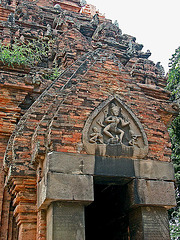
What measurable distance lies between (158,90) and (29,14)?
5982mm

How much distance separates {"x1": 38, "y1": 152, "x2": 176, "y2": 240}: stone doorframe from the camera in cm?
502

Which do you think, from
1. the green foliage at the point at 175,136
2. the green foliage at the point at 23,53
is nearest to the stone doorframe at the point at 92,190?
the green foliage at the point at 23,53

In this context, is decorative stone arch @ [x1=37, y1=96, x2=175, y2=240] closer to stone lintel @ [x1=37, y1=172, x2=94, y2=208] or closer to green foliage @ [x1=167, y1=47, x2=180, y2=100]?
stone lintel @ [x1=37, y1=172, x2=94, y2=208]

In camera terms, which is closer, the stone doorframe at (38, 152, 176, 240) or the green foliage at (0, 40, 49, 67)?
the stone doorframe at (38, 152, 176, 240)

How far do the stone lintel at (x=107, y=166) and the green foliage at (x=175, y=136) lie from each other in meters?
4.45

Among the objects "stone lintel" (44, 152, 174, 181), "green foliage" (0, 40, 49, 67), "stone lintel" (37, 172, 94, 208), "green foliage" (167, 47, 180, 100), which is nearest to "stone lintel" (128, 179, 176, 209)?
"stone lintel" (44, 152, 174, 181)

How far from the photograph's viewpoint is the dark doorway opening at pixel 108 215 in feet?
20.7

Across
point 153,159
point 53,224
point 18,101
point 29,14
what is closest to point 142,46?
point 29,14

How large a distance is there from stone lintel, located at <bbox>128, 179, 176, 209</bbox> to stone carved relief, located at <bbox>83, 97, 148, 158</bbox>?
55 cm

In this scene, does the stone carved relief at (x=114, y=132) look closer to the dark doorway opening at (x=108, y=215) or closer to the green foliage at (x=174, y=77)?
the dark doorway opening at (x=108, y=215)

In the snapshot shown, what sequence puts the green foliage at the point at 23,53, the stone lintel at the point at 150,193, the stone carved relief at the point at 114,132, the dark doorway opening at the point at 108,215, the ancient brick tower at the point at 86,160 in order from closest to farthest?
the ancient brick tower at the point at 86,160, the stone lintel at the point at 150,193, the stone carved relief at the point at 114,132, the dark doorway opening at the point at 108,215, the green foliage at the point at 23,53

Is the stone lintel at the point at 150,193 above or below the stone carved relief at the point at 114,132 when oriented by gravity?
below

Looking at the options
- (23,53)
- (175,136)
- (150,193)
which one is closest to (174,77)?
(175,136)

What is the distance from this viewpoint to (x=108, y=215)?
23.8 feet
